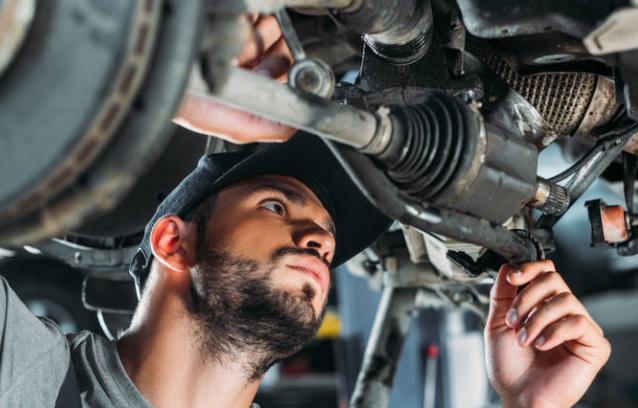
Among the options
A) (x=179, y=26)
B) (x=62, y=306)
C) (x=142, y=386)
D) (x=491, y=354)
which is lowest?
(x=62, y=306)

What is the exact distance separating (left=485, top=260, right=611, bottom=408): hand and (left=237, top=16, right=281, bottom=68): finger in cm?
39

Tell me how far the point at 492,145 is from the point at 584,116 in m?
0.37

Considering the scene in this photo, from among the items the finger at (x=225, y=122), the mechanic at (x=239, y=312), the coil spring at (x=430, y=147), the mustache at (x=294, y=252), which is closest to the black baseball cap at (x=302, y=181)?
the mechanic at (x=239, y=312)

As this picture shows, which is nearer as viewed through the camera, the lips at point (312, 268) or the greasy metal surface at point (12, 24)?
the greasy metal surface at point (12, 24)

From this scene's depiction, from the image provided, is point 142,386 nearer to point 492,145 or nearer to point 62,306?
point 492,145

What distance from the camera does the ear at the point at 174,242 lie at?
4.25 ft

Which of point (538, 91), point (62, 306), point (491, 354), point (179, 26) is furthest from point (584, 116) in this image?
point (62, 306)

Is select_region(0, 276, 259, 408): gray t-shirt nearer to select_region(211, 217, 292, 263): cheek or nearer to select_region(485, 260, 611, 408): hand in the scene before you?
select_region(211, 217, 292, 263): cheek

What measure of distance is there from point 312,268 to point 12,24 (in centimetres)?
80

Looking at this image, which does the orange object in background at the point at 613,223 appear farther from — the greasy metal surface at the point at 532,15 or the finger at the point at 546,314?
the greasy metal surface at the point at 532,15

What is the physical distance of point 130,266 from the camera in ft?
4.40

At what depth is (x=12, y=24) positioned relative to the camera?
0.48 metres

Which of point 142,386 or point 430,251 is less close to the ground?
point 430,251

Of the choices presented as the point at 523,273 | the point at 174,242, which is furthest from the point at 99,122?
the point at 174,242
